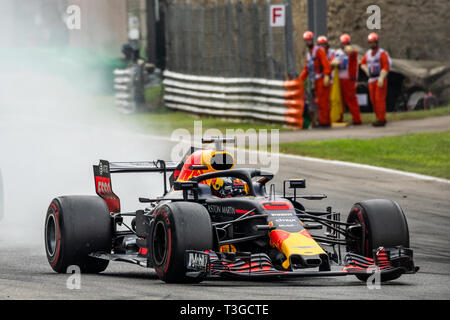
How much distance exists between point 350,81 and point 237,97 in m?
3.59

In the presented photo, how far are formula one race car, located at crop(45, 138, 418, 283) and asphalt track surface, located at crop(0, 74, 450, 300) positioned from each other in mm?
162

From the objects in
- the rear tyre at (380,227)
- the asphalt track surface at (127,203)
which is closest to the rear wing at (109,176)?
the asphalt track surface at (127,203)

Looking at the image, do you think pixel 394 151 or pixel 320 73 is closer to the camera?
pixel 394 151

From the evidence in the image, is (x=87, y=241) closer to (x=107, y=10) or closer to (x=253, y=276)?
(x=253, y=276)

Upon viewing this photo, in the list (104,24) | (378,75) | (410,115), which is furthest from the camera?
(104,24)

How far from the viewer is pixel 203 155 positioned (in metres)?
10.5

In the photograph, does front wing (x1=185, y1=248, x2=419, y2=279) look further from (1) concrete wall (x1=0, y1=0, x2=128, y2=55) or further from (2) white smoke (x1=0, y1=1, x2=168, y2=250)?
(1) concrete wall (x1=0, y1=0, x2=128, y2=55)

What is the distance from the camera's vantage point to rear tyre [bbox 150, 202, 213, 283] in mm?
8703

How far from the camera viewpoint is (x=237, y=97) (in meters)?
26.6

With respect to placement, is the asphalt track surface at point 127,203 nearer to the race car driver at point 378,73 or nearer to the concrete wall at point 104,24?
the race car driver at point 378,73

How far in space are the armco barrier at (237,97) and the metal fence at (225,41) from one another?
0.26 meters

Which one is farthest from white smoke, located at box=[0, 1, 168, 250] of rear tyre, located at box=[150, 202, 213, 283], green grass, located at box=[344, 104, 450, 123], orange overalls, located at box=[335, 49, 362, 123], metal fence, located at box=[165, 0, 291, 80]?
green grass, located at box=[344, 104, 450, 123]

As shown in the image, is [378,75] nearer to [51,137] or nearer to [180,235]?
[51,137]

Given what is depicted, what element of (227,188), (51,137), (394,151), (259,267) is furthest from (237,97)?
(259,267)
